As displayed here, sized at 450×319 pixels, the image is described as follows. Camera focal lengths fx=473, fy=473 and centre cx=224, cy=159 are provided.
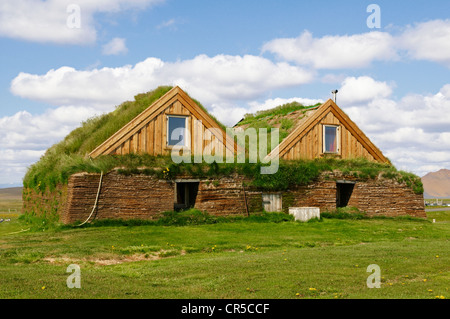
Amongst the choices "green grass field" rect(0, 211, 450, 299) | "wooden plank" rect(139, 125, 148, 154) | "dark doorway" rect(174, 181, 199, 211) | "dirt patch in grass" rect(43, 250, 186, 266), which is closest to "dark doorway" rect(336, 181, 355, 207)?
"green grass field" rect(0, 211, 450, 299)

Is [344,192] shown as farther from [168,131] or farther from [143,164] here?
[143,164]

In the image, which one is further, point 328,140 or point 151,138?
point 328,140

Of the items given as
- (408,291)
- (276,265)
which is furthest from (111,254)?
(408,291)

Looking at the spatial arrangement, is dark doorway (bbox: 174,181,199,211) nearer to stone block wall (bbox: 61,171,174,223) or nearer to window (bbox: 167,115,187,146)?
stone block wall (bbox: 61,171,174,223)

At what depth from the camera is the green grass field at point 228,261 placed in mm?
9531

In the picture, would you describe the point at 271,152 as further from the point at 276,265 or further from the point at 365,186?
the point at 276,265

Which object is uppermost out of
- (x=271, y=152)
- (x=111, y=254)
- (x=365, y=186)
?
(x=271, y=152)

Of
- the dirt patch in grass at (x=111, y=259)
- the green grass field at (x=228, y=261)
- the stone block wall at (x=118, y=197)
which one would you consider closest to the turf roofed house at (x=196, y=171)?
the stone block wall at (x=118, y=197)

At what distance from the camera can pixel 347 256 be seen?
14.2 m

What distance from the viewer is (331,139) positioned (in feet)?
97.8

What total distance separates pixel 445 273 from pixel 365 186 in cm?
1645

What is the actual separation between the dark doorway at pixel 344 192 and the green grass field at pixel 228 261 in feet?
15.7

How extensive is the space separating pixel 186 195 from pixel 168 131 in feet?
14.2

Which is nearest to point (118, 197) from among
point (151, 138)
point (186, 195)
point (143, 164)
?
point (143, 164)
